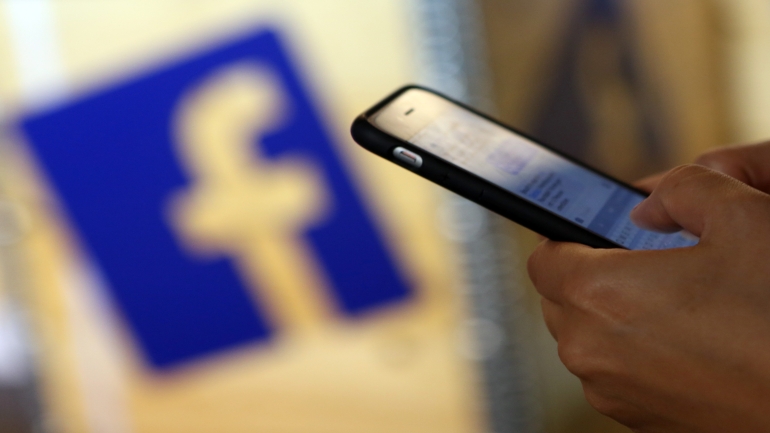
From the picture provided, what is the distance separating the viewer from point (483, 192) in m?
0.39

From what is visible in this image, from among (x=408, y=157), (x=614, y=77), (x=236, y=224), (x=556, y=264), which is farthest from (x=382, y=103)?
(x=614, y=77)

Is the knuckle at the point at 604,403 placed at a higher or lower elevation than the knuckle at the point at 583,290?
lower

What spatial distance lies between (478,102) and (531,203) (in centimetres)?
55

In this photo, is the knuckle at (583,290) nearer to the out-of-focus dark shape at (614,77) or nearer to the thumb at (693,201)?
the thumb at (693,201)

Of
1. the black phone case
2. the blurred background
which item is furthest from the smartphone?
the blurred background

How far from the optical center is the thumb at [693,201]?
283 mm

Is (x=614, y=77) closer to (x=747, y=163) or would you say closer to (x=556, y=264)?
(x=747, y=163)

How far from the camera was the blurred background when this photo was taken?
3.44 ft

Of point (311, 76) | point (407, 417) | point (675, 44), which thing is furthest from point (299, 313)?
point (675, 44)

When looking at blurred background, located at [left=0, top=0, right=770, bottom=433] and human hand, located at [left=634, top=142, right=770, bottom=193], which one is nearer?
human hand, located at [left=634, top=142, right=770, bottom=193]

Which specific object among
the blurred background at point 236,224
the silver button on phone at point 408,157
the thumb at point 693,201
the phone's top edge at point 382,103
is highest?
the phone's top edge at point 382,103

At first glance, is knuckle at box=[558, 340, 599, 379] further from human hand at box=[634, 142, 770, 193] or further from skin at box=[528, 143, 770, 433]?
human hand at box=[634, 142, 770, 193]

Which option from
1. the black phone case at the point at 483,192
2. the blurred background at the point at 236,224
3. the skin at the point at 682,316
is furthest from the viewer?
the blurred background at the point at 236,224

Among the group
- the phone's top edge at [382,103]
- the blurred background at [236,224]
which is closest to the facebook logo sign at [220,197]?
the blurred background at [236,224]
